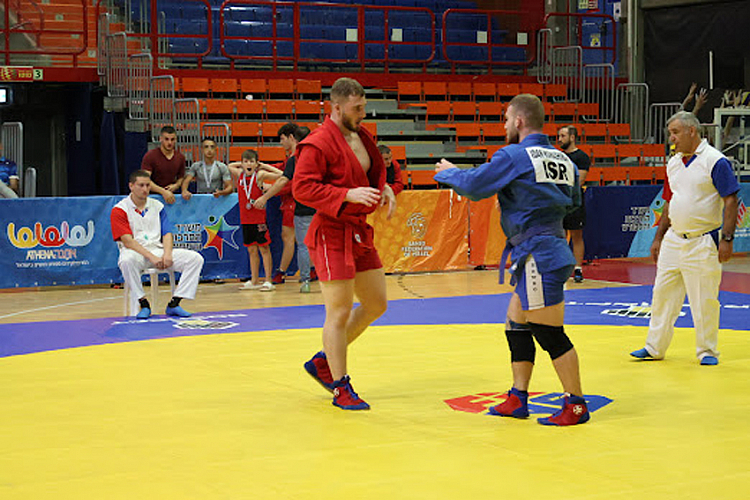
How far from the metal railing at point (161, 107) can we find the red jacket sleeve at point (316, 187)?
10169 mm

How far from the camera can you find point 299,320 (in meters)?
9.81

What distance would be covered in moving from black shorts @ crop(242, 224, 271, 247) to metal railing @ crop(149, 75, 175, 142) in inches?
150

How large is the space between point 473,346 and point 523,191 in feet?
9.05

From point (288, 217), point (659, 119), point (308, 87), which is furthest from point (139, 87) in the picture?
point (659, 119)

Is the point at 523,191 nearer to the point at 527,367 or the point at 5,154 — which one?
the point at 527,367

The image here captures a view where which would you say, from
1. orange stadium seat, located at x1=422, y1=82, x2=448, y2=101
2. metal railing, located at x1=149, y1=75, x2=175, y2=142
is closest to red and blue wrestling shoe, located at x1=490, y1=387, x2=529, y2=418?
metal railing, located at x1=149, y1=75, x2=175, y2=142

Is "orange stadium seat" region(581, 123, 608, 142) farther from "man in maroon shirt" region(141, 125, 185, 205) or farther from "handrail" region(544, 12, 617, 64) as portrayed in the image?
"man in maroon shirt" region(141, 125, 185, 205)

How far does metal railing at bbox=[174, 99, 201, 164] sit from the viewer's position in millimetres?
15393

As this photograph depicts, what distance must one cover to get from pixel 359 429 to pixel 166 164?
327 inches

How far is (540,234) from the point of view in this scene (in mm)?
5543

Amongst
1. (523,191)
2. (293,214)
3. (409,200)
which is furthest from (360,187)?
(409,200)

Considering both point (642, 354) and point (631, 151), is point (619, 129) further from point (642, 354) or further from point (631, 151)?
point (642, 354)

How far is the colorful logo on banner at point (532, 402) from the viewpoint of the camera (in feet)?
19.2

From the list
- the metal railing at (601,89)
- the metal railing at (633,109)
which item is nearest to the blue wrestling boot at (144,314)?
the metal railing at (601,89)
